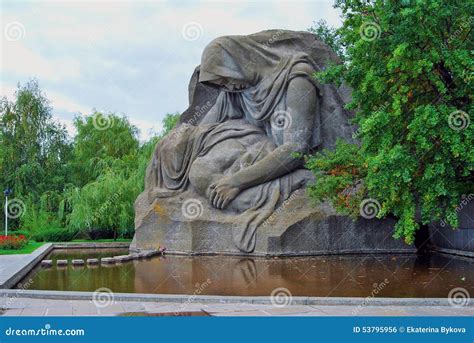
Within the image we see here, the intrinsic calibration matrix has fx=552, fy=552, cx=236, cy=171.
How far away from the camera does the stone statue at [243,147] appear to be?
1358 centimetres

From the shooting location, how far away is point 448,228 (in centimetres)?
1366

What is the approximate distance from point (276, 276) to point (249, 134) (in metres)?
5.91

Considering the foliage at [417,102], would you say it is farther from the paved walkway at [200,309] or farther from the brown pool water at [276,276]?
the paved walkway at [200,309]

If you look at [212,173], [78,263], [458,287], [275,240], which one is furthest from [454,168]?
[78,263]

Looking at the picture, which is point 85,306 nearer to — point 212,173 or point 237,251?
point 237,251

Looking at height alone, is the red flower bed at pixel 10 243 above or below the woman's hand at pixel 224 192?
below

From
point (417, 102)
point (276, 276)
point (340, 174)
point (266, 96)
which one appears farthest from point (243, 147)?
point (417, 102)

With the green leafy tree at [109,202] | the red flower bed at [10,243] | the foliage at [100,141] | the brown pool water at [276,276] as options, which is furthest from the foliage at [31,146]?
the brown pool water at [276,276]

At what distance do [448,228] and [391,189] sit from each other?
6.13m

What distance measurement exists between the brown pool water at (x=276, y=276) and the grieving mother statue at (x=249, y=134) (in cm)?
170

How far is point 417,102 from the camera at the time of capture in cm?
888

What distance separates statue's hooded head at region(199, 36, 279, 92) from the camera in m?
14.7

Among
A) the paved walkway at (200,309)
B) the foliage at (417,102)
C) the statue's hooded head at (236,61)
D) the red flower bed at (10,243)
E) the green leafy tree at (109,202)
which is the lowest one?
the red flower bed at (10,243)

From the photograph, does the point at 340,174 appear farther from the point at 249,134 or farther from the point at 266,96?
the point at 249,134
